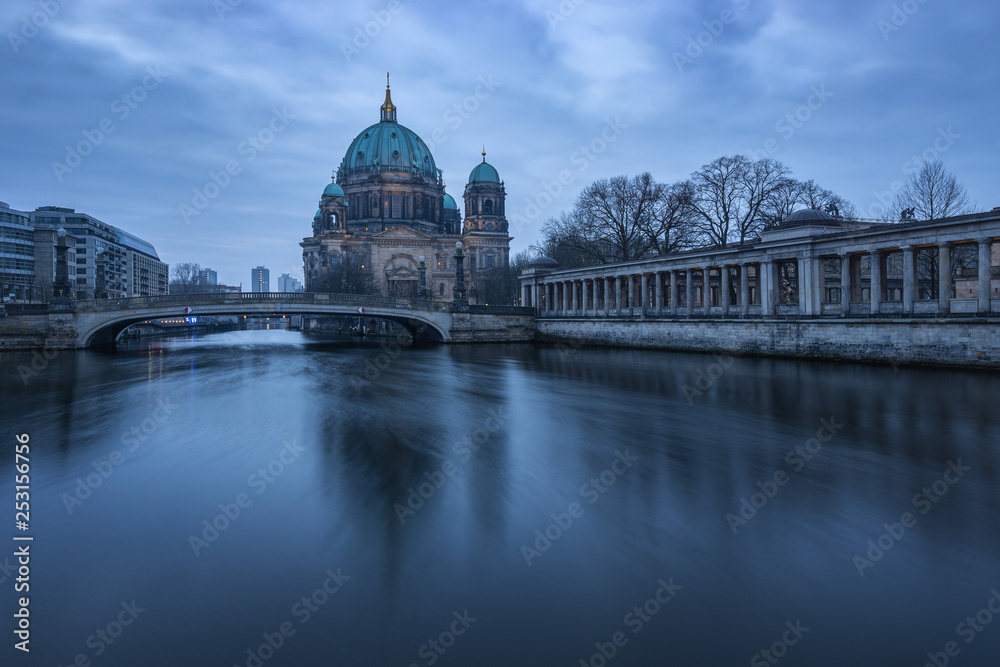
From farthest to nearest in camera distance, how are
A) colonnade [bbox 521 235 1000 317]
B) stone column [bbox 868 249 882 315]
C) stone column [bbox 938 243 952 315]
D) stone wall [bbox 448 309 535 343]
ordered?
stone wall [bbox 448 309 535 343] → stone column [bbox 868 249 882 315] → colonnade [bbox 521 235 1000 317] → stone column [bbox 938 243 952 315]

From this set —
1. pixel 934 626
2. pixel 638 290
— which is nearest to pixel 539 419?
pixel 934 626

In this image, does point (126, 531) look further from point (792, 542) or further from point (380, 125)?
point (380, 125)

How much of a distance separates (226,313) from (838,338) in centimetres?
4007

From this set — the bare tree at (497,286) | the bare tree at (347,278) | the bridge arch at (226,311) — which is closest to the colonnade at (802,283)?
the bridge arch at (226,311)

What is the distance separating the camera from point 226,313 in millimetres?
46594

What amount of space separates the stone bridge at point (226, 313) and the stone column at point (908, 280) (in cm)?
3216

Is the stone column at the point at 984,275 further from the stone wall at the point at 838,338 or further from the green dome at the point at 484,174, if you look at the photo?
the green dome at the point at 484,174

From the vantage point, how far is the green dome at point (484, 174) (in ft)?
351

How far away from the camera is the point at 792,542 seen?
698 centimetres

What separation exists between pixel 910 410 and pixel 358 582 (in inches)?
583

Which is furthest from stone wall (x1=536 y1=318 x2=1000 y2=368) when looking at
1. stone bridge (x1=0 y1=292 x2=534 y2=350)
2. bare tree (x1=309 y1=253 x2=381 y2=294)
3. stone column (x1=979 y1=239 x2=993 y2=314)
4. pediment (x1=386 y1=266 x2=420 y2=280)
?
pediment (x1=386 y1=266 x2=420 y2=280)

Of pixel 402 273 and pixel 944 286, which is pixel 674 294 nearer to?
pixel 944 286

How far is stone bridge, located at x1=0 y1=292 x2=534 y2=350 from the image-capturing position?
41.8 m

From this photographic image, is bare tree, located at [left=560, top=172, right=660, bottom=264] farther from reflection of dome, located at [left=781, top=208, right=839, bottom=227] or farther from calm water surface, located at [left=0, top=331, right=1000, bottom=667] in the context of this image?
calm water surface, located at [left=0, top=331, right=1000, bottom=667]
